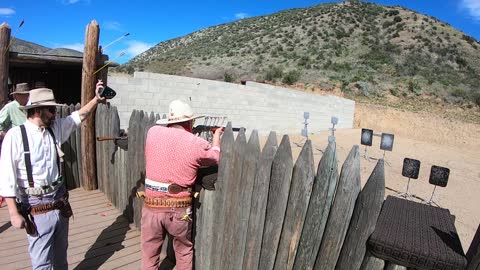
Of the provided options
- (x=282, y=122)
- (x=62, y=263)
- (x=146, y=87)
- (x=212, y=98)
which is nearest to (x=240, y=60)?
(x=282, y=122)

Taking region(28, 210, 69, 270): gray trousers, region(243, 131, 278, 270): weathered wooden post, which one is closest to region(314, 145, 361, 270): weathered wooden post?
region(243, 131, 278, 270): weathered wooden post

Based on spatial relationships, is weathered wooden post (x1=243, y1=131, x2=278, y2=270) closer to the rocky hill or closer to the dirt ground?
the dirt ground

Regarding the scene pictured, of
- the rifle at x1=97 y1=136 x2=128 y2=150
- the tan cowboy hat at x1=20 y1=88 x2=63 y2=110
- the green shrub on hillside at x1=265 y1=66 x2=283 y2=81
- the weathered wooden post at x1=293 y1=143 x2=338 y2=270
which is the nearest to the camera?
the weathered wooden post at x1=293 y1=143 x2=338 y2=270

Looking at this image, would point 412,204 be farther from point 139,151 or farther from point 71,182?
point 71,182

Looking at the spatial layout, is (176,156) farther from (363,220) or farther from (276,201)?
(363,220)

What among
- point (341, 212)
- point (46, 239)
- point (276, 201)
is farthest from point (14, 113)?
point (341, 212)

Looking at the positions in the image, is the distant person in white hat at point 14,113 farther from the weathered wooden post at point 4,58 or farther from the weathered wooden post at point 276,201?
the weathered wooden post at point 276,201

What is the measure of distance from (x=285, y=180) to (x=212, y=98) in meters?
11.4

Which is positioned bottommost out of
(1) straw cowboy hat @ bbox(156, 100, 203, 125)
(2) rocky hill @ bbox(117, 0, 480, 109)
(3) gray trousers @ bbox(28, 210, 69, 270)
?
(3) gray trousers @ bbox(28, 210, 69, 270)

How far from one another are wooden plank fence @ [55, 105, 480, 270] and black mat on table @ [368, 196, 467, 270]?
0.09m

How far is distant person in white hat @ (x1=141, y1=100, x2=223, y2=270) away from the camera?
2.78 m

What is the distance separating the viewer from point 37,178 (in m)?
2.67

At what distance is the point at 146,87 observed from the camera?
11320 mm

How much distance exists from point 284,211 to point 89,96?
427cm
